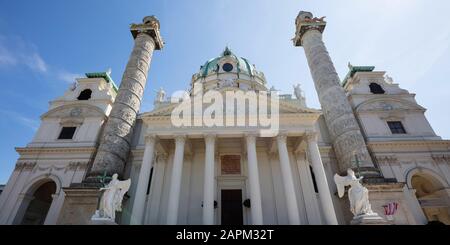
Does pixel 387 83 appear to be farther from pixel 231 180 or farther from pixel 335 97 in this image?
pixel 231 180

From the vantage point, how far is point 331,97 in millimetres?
17391

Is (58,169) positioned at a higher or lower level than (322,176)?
higher

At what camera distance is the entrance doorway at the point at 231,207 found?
14.6 metres

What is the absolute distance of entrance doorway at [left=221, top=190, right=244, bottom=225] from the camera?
1460 centimetres

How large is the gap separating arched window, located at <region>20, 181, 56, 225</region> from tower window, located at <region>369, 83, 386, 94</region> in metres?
29.6

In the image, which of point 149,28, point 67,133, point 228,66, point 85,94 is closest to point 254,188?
point 67,133

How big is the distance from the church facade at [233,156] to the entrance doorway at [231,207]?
7 cm

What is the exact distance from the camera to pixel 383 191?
12.9 metres

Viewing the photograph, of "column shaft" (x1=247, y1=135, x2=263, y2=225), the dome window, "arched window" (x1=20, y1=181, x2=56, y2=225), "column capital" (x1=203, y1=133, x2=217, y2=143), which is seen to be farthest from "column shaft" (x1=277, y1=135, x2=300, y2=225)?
"arched window" (x1=20, y1=181, x2=56, y2=225)

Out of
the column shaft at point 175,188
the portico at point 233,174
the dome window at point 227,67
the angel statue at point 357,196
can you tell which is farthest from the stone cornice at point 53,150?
the dome window at point 227,67

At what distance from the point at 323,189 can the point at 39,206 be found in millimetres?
21017

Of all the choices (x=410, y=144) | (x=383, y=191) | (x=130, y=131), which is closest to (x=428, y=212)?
(x=410, y=144)

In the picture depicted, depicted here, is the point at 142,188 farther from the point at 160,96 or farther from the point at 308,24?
the point at 308,24
